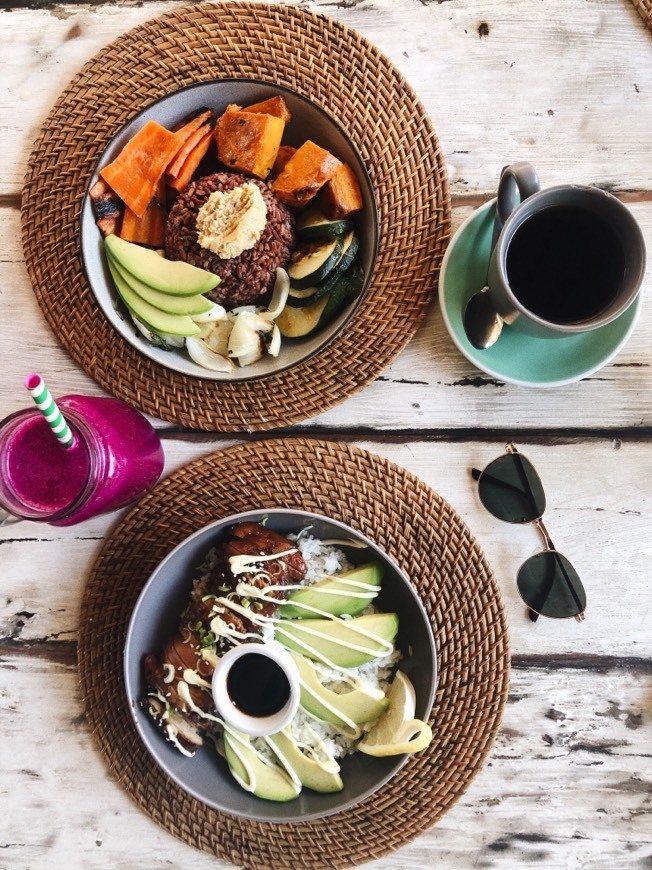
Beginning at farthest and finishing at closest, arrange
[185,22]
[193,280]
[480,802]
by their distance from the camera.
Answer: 1. [480,802]
2. [185,22]
3. [193,280]

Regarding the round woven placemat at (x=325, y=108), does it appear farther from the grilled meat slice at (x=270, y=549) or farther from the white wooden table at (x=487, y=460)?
the grilled meat slice at (x=270, y=549)

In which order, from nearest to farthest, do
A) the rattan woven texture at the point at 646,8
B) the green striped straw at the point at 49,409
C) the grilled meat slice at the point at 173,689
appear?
the green striped straw at the point at 49,409 < the grilled meat slice at the point at 173,689 < the rattan woven texture at the point at 646,8

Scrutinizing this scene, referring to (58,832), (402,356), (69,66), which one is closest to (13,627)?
(58,832)

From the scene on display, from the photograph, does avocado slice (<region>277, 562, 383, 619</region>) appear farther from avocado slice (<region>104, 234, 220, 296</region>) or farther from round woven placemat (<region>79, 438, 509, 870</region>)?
avocado slice (<region>104, 234, 220, 296</region>)

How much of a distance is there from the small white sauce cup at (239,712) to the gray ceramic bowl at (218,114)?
15.4 inches

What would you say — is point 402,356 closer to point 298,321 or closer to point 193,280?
point 298,321

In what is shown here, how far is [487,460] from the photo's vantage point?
1223 mm

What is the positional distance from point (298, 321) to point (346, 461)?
0.24 metres

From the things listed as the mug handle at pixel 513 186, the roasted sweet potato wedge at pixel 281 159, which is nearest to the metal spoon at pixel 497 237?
the mug handle at pixel 513 186

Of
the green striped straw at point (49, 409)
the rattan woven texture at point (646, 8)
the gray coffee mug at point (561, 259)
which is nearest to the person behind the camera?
the green striped straw at point (49, 409)

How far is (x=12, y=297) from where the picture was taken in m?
1.21

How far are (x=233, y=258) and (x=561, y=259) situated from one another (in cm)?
47

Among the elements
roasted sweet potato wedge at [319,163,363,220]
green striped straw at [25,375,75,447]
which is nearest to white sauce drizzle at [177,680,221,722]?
green striped straw at [25,375,75,447]

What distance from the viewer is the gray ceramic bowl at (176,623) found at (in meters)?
1.05
